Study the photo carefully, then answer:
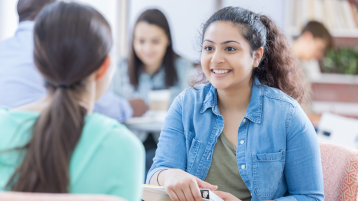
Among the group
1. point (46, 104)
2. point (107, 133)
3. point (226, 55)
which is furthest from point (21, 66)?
point (107, 133)

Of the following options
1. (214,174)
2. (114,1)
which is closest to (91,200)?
(214,174)

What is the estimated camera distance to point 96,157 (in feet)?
2.92

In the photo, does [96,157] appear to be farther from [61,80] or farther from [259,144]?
[259,144]

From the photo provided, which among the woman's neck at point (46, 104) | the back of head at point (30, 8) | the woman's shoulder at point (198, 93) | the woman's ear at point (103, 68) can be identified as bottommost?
the woman's shoulder at point (198, 93)

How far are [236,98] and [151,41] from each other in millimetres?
1724

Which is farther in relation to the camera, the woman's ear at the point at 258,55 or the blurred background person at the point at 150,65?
the blurred background person at the point at 150,65

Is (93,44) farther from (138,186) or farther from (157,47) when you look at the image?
(157,47)

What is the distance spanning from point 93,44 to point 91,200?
36 centimetres

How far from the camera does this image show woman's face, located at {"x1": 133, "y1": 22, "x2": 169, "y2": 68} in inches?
123

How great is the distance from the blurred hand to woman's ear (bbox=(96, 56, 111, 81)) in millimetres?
1804

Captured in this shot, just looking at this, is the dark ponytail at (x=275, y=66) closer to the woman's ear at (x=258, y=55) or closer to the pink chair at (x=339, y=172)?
the woman's ear at (x=258, y=55)

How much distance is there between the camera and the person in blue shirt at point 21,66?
188 centimetres

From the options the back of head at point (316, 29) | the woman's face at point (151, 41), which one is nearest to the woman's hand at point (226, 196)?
the woman's face at point (151, 41)

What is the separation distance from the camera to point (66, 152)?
0.89 metres
